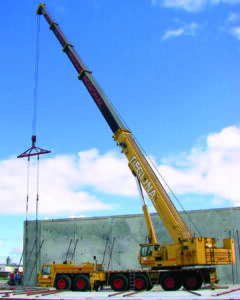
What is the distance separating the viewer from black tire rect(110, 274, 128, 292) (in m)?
24.0

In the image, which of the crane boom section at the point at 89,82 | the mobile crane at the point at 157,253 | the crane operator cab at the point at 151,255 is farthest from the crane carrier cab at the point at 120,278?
the crane boom section at the point at 89,82

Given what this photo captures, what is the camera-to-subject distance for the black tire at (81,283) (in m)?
25.0

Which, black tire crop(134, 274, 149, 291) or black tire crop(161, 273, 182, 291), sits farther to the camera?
black tire crop(134, 274, 149, 291)

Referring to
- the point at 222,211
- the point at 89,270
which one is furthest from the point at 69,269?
the point at 222,211

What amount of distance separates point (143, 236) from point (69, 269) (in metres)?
8.94

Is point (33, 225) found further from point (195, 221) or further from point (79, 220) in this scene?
point (195, 221)

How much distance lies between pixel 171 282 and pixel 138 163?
7192 mm

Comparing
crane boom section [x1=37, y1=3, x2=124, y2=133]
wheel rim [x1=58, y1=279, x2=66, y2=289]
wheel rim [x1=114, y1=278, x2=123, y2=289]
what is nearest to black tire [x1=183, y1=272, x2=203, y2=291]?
wheel rim [x1=114, y1=278, x2=123, y2=289]

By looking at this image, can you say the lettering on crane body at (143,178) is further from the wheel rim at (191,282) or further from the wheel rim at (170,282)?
the wheel rim at (191,282)

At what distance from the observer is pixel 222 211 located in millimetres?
31125

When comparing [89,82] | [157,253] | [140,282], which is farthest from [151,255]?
[89,82]

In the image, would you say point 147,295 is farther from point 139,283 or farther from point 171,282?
point 139,283

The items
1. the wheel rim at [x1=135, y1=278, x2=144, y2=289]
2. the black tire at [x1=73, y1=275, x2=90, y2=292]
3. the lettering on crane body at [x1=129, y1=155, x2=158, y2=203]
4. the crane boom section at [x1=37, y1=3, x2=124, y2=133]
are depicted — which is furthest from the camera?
the crane boom section at [x1=37, y1=3, x2=124, y2=133]

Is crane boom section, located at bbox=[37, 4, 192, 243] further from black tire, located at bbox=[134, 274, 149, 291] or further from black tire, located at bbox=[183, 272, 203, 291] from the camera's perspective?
black tire, located at bbox=[134, 274, 149, 291]
